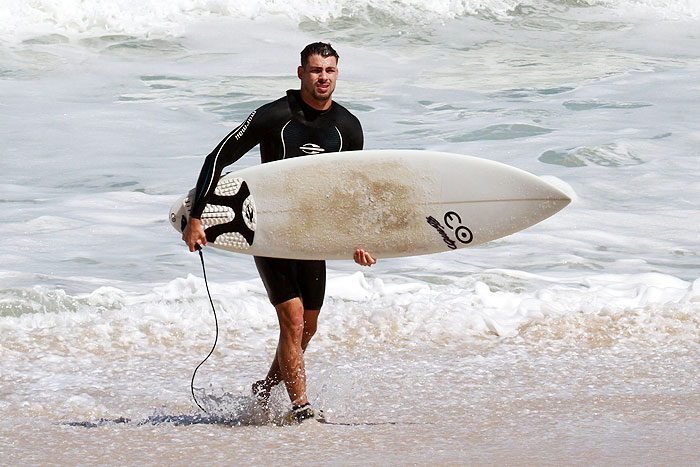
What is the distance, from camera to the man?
3.46 metres

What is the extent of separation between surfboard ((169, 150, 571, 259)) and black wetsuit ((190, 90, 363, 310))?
Result: 0.07 meters

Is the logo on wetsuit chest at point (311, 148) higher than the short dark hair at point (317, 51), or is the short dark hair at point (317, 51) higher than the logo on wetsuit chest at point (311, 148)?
the short dark hair at point (317, 51)

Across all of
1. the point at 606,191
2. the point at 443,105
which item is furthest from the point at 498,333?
the point at 443,105

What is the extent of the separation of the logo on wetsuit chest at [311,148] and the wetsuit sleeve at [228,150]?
0.18m

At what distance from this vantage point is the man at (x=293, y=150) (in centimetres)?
346

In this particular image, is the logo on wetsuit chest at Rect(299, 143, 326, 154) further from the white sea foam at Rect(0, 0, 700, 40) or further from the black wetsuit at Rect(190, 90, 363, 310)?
the white sea foam at Rect(0, 0, 700, 40)

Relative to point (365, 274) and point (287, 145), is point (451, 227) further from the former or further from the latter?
point (365, 274)

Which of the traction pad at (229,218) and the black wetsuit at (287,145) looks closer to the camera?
Answer: the black wetsuit at (287,145)

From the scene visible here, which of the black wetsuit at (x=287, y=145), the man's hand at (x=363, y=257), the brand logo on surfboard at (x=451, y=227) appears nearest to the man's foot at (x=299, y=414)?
the black wetsuit at (x=287, y=145)

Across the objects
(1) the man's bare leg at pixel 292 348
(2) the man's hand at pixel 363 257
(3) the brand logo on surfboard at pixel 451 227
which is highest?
(3) the brand logo on surfboard at pixel 451 227

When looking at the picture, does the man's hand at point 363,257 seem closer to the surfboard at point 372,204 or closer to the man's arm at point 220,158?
the surfboard at point 372,204

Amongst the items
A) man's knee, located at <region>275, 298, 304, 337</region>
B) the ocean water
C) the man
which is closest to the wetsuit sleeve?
the man

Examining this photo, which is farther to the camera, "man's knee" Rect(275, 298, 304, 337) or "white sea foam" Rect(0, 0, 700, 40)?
"white sea foam" Rect(0, 0, 700, 40)

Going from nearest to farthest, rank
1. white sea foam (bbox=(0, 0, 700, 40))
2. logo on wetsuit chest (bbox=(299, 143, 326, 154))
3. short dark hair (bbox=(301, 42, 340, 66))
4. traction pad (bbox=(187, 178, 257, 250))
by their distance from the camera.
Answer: short dark hair (bbox=(301, 42, 340, 66)), logo on wetsuit chest (bbox=(299, 143, 326, 154)), traction pad (bbox=(187, 178, 257, 250)), white sea foam (bbox=(0, 0, 700, 40))
